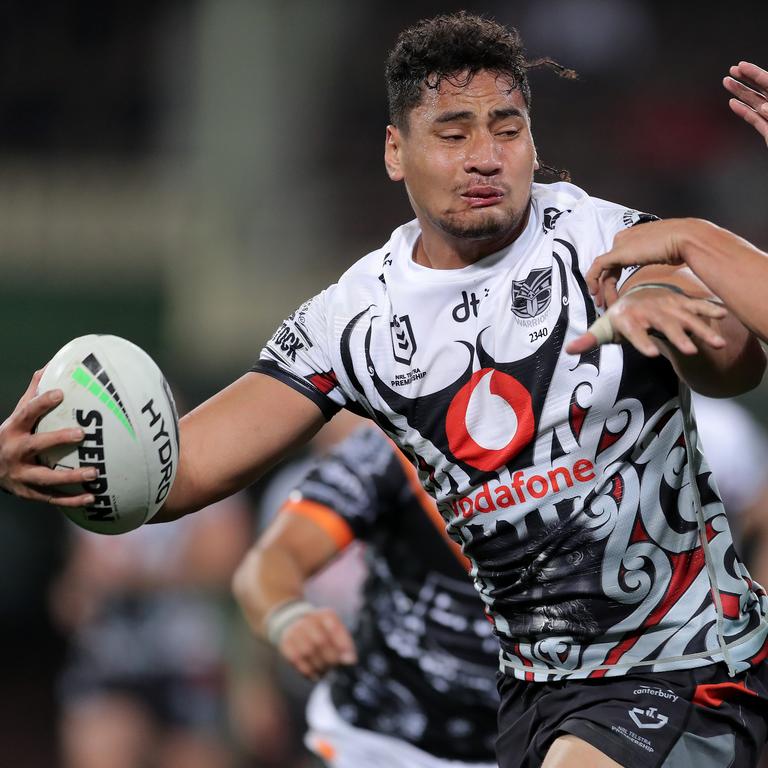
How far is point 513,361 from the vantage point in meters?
3.11

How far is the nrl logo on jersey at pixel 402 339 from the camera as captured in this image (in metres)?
3.20

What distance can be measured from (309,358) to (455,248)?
A: 1.44 feet

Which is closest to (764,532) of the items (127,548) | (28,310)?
(127,548)

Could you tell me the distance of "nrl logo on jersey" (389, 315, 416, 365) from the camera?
3199 millimetres

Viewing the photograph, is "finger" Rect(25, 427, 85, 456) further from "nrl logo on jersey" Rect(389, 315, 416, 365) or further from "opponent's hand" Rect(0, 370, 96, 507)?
"nrl logo on jersey" Rect(389, 315, 416, 365)

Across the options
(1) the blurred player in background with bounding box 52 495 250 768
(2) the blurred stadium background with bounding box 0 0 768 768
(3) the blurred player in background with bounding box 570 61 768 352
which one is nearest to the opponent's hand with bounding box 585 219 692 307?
(3) the blurred player in background with bounding box 570 61 768 352

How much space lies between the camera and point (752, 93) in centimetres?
323

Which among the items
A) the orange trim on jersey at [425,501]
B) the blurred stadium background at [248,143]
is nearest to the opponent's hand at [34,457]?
the orange trim on jersey at [425,501]

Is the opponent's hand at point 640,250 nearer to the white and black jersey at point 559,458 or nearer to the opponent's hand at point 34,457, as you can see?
the white and black jersey at point 559,458

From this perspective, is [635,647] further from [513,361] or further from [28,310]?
[28,310]

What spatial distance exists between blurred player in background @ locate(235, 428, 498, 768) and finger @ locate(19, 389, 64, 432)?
5.37ft

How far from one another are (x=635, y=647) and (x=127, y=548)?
4556 mm

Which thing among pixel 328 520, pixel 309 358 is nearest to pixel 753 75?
pixel 309 358

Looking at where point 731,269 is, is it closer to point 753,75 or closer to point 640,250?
point 640,250
